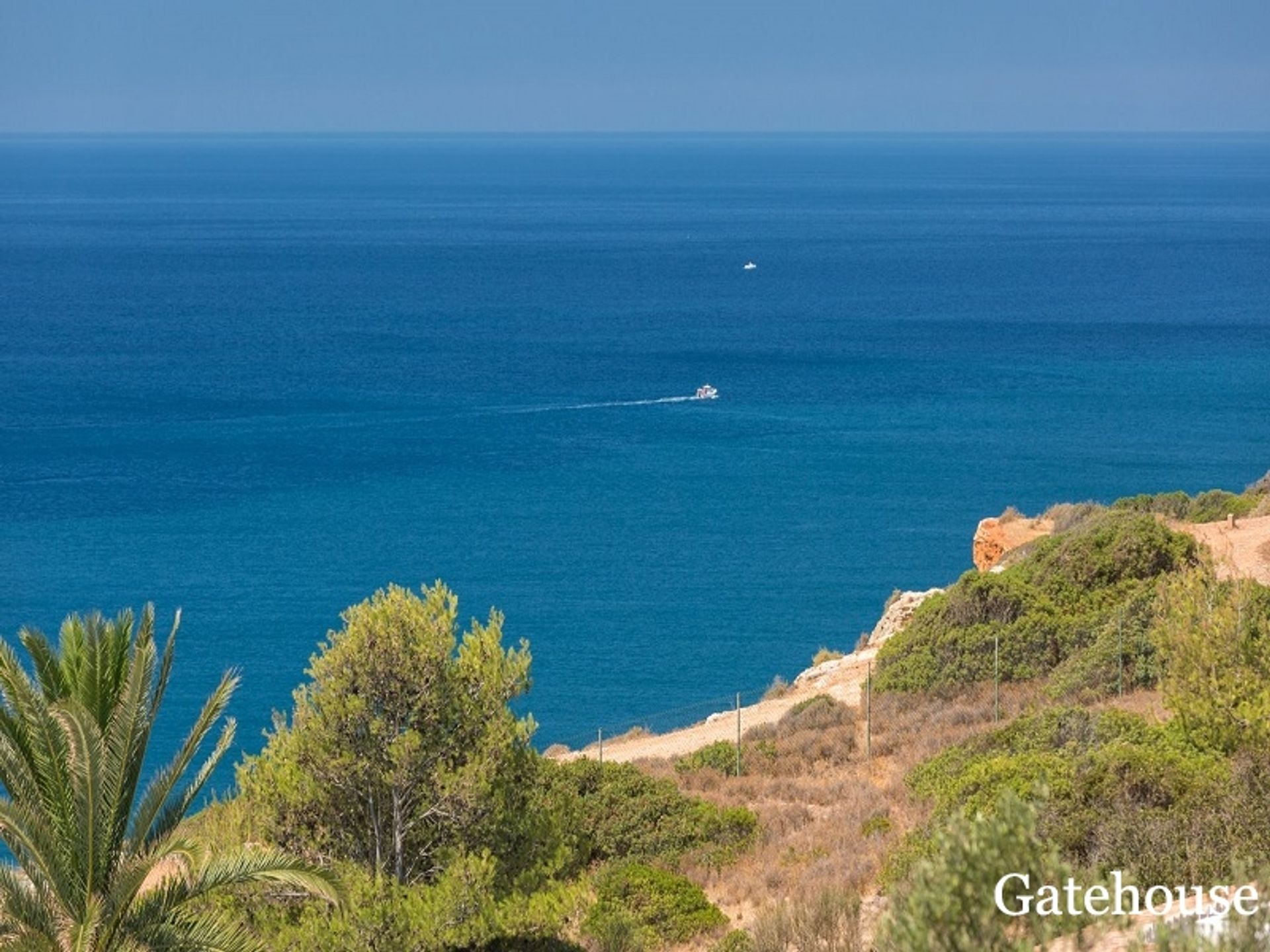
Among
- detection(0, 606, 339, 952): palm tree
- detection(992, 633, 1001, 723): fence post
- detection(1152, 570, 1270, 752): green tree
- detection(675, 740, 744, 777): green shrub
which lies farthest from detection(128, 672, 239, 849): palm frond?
detection(992, 633, 1001, 723): fence post

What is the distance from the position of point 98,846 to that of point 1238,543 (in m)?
21.1

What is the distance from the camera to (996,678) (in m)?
21.5

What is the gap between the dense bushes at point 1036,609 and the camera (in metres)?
23.5

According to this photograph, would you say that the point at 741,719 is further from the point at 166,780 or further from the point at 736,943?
the point at 166,780

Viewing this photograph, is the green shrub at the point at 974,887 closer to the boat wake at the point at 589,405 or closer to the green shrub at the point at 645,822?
the green shrub at the point at 645,822

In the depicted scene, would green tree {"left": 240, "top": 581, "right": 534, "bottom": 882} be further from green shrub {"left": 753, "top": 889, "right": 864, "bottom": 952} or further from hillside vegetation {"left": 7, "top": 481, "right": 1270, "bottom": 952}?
green shrub {"left": 753, "top": 889, "right": 864, "bottom": 952}

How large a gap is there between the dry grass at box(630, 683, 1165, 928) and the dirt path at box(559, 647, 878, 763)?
A: 1318 millimetres

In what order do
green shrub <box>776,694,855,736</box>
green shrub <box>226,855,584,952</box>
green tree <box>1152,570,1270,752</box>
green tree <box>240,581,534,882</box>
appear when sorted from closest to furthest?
green shrub <box>226,855,584,952</box>
green tree <box>240,581,534,882</box>
green tree <box>1152,570,1270,752</box>
green shrub <box>776,694,855,736</box>

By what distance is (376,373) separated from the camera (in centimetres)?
8162

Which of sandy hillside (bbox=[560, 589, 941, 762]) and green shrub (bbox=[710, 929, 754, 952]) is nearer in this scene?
green shrub (bbox=[710, 929, 754, 952])

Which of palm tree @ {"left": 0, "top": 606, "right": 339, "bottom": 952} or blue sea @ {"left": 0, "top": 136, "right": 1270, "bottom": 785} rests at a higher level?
blue sea @ {"left": 0, "top": 136, "right": 1270, "bottom": 785}

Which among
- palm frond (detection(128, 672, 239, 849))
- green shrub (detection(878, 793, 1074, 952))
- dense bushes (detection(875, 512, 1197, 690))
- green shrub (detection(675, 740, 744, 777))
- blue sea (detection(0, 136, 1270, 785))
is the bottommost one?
green shrub (detection(878, 793, 1074, 952))

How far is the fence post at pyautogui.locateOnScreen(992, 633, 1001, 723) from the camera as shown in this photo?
819 inches

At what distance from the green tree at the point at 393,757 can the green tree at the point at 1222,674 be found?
6.42m
